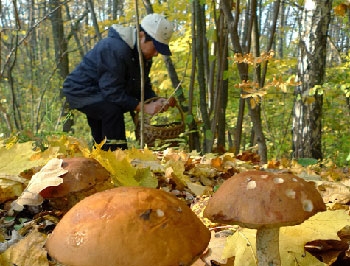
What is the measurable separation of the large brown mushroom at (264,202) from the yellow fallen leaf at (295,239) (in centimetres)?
30

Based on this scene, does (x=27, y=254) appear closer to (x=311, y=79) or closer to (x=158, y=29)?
(x=158, y=29)

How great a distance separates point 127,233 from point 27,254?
1.70ft

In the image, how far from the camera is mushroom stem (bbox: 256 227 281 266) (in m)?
1.31

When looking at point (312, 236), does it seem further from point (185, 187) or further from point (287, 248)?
point (185, 187)

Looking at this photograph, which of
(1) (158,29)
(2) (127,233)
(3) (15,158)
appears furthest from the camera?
(1) (158,29)

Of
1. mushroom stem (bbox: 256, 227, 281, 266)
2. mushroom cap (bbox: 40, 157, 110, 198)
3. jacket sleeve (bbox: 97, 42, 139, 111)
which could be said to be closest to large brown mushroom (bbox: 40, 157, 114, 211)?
mushroom cap (bbox: 40, 157, 110, 198)

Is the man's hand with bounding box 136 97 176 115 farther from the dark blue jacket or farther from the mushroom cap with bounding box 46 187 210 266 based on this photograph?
the mushroom cap with bounding box 46 187 210 266

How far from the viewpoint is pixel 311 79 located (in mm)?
5949

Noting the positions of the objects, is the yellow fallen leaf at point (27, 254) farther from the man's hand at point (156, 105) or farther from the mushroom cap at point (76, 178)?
the man's hand at point (156, 105)

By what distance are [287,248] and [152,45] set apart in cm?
448

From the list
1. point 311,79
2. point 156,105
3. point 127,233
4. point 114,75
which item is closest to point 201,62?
point 156,105

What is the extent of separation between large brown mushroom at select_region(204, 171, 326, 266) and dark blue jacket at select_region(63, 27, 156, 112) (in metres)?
4.52

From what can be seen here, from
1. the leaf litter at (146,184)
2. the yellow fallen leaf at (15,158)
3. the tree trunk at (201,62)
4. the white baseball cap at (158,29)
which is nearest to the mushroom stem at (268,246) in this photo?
the leaf litter at (146,184)

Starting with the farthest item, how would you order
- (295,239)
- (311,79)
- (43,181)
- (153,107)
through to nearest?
1. (311,79)
2. (153,107)
3. (43,181)
4. (295,239)
